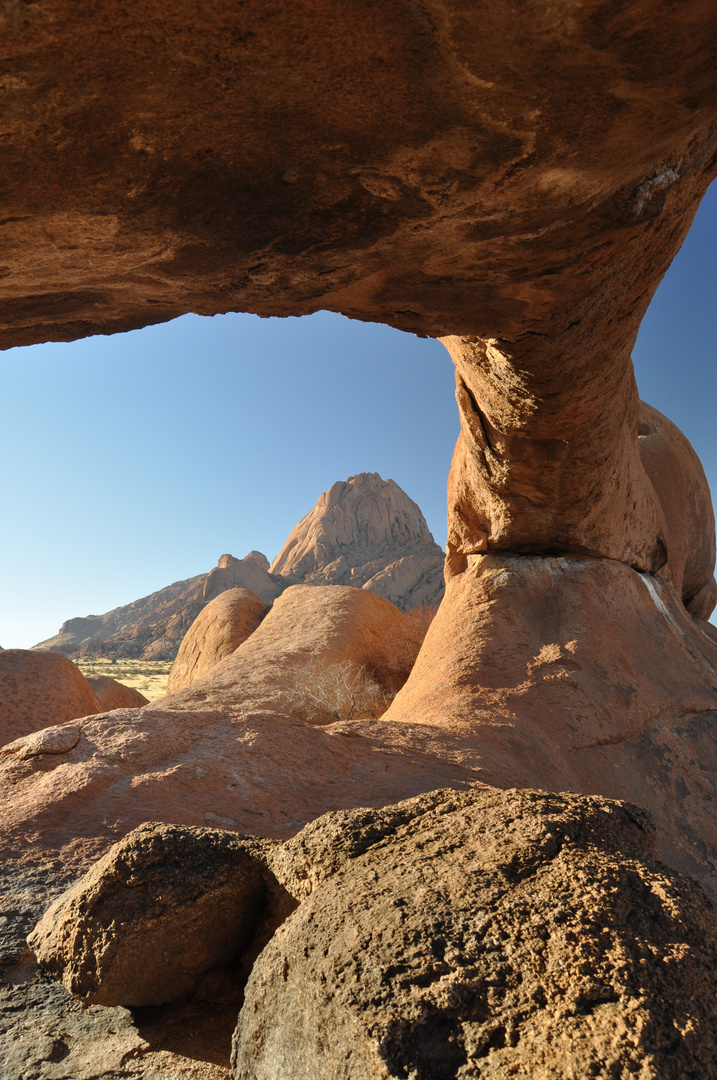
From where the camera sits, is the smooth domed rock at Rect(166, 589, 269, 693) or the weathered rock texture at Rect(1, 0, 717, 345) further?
the smooth domed rock at Rect(166, 589, 269, 693)

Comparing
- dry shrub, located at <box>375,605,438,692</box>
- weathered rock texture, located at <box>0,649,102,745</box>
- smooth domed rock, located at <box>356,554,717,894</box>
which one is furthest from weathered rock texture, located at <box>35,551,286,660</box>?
smooth domed rock, located at <box>356,554,717,894</box>

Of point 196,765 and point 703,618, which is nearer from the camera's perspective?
point 196,765

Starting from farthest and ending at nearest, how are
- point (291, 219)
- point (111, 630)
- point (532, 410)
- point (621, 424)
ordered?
point (111, 630), point (621, 424), point (532, 410), point (291, 219)

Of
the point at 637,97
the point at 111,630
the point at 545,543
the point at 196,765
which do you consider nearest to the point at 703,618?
the point at 545,543

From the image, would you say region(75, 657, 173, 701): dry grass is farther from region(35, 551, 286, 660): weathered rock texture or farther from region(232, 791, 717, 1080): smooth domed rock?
region(232, 791, 717, 1080): smooth domed rock

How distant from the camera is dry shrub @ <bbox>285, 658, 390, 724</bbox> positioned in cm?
1087

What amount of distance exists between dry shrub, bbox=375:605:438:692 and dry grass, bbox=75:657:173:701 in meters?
15.0

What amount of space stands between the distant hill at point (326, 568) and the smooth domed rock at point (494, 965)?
33068 mm

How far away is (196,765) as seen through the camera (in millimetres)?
3844

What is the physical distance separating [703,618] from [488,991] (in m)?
11.6

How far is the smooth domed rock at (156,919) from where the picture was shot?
196 cm

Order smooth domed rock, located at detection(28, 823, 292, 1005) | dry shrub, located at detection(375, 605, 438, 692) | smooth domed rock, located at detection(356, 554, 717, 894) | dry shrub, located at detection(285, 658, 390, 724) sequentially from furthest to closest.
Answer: dry shrub, located at detection(375, 605, 438, 692), dry shrub, located at detection(285, 658, 390, 724), smooth domed rock, located at detection(356, 554, 717, 894), smooth domed rock, located at detection(28, 823, 292, 1005)

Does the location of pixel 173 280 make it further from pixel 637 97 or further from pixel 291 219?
pixel 637 97

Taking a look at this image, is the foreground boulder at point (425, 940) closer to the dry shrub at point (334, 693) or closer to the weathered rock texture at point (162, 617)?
the dry shrub at point (334, 693)
